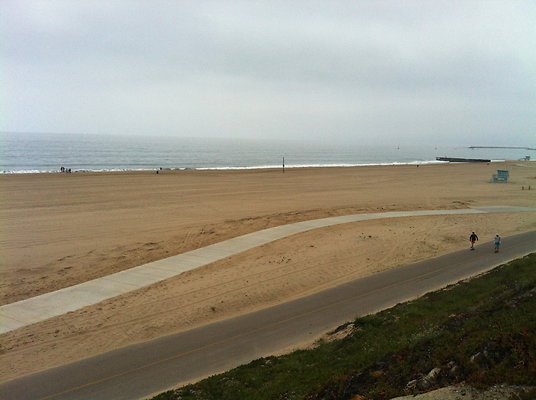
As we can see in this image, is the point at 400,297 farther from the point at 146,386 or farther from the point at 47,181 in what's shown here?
the point at 47,181

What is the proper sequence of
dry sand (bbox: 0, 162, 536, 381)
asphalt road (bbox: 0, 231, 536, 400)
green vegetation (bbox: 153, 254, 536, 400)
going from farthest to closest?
dry sand (bbox: 0, 162, 536, 381) < asphalt road (bbox: 0, 231, 536, 400) < green vegetation (bbox: 153, 254, 536, 400)

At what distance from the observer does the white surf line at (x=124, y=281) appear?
38.7 feet

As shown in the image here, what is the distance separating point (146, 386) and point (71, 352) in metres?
2.94

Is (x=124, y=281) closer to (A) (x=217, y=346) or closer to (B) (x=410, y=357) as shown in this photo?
(A) (x=217, y=346)

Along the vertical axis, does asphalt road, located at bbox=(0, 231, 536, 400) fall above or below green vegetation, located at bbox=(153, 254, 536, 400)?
below

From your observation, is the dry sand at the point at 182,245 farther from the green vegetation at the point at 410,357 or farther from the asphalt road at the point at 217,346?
the green vegetation at the point at 410,357

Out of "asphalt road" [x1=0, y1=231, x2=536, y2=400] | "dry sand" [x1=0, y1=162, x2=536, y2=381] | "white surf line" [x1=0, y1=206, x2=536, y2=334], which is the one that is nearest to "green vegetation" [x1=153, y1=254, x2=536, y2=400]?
"asphalt road" [x1=0, y1=231, x2=536, y2=400]

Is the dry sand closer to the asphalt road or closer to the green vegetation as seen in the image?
the asphalt road

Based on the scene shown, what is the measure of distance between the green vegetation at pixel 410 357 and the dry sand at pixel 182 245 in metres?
3.88

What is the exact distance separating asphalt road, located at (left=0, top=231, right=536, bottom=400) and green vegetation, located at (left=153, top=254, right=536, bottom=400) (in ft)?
3.11

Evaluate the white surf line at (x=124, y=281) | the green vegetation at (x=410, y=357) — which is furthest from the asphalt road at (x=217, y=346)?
the white surf line at (x=124, y=281)

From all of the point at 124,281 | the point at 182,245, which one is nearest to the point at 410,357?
the point at 124,281

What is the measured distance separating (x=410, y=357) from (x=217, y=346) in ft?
16.9

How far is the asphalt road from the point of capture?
26.8 feet
